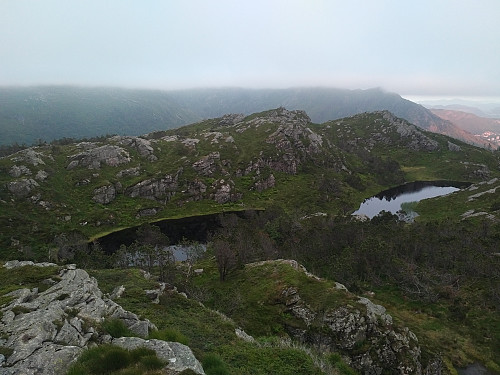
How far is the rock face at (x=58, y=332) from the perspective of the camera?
571 inches

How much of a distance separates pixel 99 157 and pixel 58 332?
181312 millimetres

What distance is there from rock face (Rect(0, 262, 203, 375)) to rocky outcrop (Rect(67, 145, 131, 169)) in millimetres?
165268

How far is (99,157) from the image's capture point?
177500 mm

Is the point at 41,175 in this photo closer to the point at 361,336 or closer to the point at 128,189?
the point at 128,189

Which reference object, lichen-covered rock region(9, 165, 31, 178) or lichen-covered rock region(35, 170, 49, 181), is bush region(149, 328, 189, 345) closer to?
lichen-covered rock region(35, 170, 49, 181)

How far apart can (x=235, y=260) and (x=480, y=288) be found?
54599mm

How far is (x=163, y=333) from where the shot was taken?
19.2 metres

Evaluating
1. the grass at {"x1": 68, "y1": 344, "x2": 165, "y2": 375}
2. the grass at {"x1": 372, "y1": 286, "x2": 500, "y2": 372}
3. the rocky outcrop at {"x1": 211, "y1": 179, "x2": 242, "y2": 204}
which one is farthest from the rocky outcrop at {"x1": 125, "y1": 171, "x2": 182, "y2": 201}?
the grass at {"x1": 68, "y1": 344, "x2": 165, "y2": 375}

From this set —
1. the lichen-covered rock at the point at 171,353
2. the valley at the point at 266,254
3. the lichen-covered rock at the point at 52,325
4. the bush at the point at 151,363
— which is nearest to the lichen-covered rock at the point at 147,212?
the valley at the point at 266,254

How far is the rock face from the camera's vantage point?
1452 cm

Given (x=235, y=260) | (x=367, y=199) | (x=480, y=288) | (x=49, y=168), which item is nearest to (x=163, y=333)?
(x=235, y=260)

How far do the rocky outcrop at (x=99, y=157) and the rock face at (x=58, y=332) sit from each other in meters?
165

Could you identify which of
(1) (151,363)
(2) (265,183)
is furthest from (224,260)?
(2) (265,183)

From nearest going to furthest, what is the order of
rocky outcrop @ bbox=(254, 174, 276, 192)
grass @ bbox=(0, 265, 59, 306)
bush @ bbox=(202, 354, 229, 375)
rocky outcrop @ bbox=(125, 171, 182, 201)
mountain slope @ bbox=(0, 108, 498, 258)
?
bush @ bbox=(202, 354, 229, 375) → grass @ bbox=(0, 265, 59, 306) → mountain slope @ bbox=(0, 108, 498, 258) → rocky outcrop @ bbox=(125, 171, 182, 201) → rocky outcrop @ bbox=(254, 174, 276, 192)
